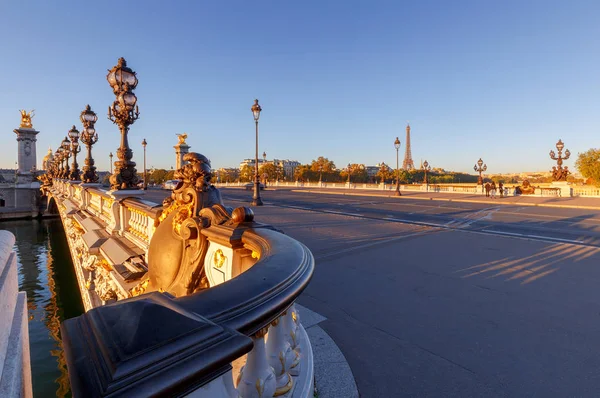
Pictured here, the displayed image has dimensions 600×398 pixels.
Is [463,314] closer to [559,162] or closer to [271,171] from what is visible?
[559,162]

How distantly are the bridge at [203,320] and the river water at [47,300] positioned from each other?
219 cm

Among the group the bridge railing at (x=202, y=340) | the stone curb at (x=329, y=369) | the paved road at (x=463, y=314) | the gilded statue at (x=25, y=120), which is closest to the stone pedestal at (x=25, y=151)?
the gilded statue at (x=25, y=120)

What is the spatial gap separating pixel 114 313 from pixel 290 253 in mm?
1256

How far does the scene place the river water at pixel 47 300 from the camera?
8688 mm

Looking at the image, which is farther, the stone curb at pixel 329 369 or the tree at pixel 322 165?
the tree at pixel 322 165

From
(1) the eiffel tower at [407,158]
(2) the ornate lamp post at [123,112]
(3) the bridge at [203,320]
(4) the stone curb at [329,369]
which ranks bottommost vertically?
(4) the stone curb at [329,369]

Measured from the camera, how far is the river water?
28.5ft

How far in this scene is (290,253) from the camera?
226cm

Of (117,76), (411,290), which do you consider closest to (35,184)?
(117,76)

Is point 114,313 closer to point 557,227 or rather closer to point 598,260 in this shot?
point 598,260

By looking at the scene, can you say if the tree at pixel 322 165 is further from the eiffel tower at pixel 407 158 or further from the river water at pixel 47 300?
the river water at pixel 47 300

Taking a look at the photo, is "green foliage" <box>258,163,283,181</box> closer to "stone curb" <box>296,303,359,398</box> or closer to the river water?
the river water

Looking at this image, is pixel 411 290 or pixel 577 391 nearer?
pixel 577 391

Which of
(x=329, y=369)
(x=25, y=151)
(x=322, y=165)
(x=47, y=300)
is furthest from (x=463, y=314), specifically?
(x=322, y=165)
